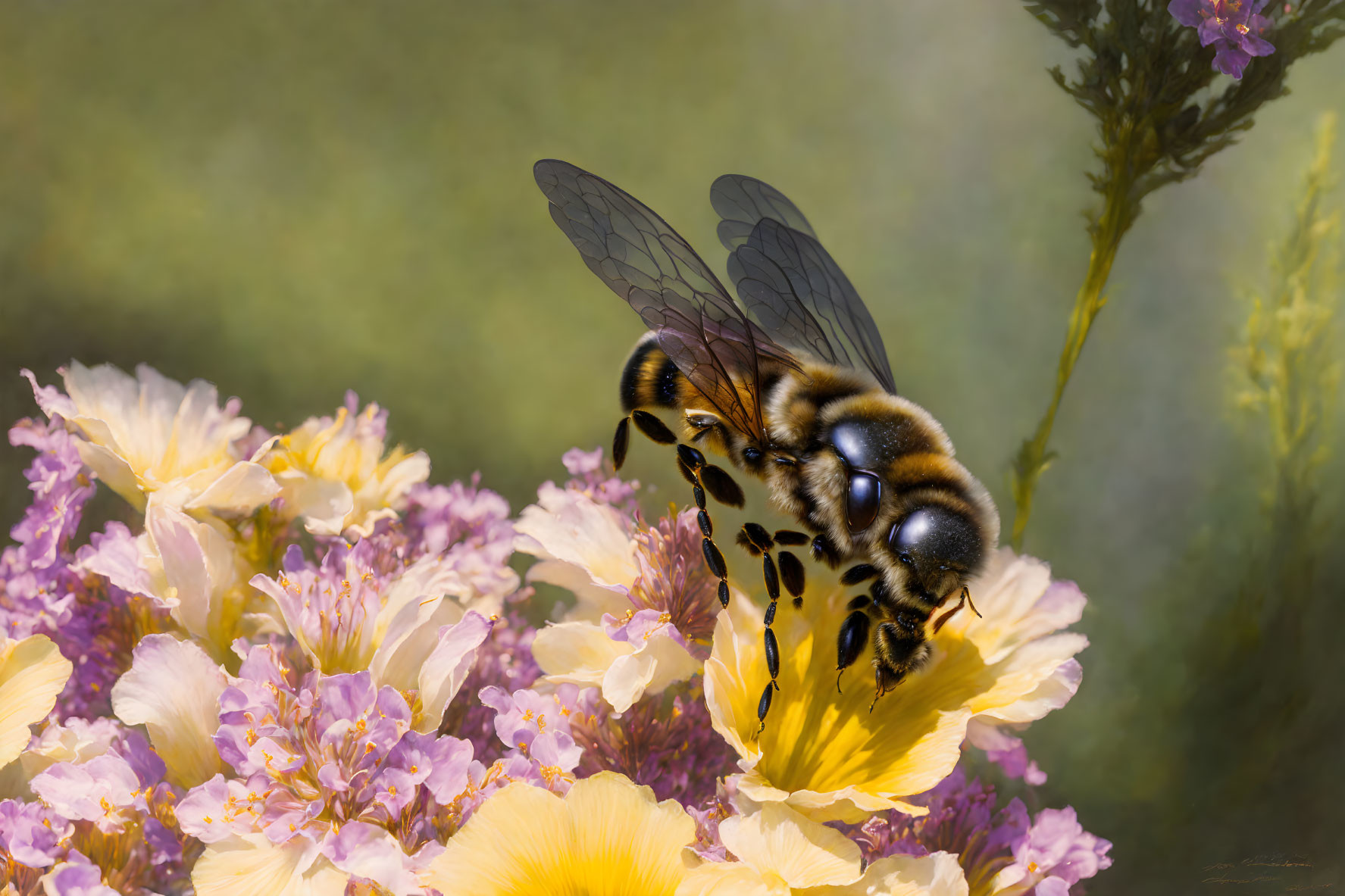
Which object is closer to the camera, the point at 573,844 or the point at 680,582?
the point at 573,844

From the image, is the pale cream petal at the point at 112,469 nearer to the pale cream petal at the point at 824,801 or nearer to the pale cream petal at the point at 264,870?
the pale cream petal at the point at 264,870

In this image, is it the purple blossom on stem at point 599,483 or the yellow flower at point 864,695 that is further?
the purple blossom on stem at point 599,483

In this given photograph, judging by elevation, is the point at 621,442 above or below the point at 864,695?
above

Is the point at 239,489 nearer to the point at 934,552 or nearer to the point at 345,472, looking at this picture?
the point at 345,472

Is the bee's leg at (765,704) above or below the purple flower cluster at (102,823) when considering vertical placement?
above

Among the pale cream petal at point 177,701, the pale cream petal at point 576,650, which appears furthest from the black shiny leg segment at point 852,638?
the pale cream petal at point 177,701

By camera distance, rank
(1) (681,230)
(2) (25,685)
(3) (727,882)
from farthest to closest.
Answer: (1) (681,230)
(2) (25,685)
(3) (727,882)

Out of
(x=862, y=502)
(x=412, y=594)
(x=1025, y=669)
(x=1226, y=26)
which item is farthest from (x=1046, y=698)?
(x=1226, y=26)
